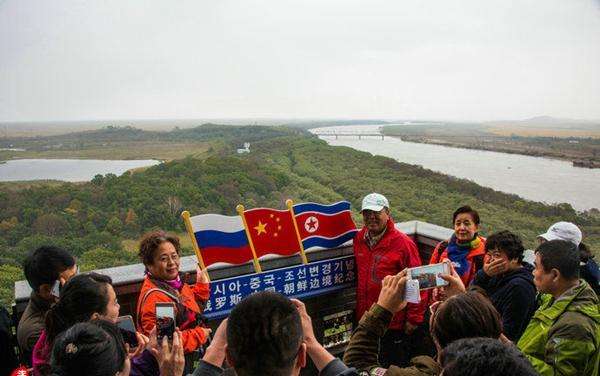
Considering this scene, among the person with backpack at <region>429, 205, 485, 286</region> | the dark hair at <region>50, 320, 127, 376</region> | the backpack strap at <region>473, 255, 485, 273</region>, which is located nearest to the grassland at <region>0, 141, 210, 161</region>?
the dark hair at <region>50, 320, 127, 376</region>

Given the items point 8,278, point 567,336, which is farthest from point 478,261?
point 8,278

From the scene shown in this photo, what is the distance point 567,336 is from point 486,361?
1009 millimetres

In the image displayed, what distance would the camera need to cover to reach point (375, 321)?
5.02ft

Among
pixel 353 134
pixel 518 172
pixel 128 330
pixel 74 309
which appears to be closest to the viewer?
pixel 74 309

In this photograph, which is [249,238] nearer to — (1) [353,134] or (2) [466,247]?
(2) [466,247]

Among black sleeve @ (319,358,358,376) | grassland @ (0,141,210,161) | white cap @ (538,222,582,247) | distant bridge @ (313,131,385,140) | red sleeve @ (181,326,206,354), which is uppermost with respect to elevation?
distant bridge @ (313,131,385,140)

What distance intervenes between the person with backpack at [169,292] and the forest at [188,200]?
131 centimetres

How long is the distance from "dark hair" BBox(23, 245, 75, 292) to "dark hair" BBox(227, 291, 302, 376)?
4.74ft

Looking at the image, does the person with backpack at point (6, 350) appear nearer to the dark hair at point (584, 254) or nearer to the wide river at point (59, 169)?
the dark hair at point (584, 254)

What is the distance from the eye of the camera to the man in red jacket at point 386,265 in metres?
3.09

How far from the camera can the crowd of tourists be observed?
3.58 feet

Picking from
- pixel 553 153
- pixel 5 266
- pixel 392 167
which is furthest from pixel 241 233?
pixel 392 167

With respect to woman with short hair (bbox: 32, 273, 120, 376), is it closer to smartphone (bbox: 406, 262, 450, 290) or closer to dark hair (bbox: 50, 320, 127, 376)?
dark hair (bbox: 50, 320, 127, 376)

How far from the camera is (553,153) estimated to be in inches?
302
